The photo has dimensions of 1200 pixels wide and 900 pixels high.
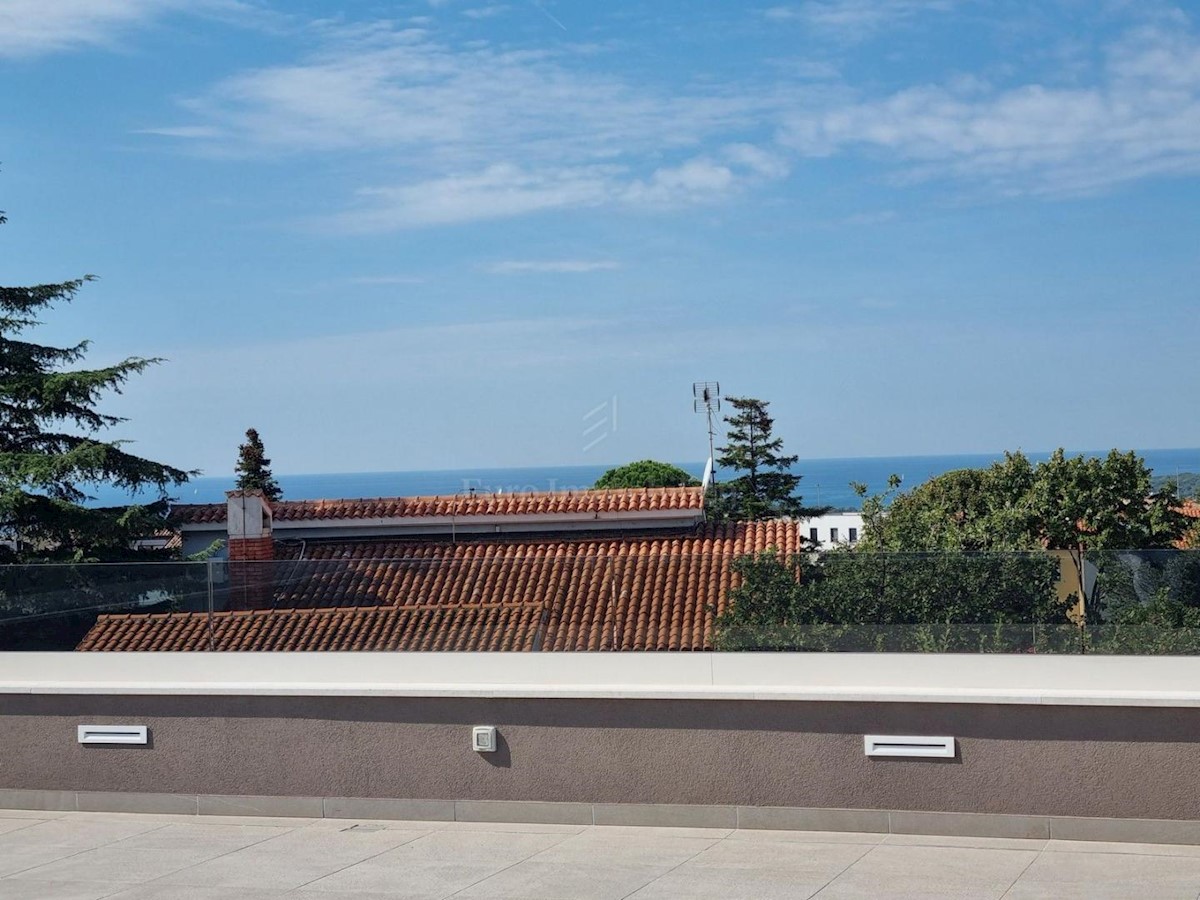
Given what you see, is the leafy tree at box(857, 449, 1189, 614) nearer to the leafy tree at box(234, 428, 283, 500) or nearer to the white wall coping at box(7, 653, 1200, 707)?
the white wall coping at box(7, 653, 1200, 707)

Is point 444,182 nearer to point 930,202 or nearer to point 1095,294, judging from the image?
point 930,202

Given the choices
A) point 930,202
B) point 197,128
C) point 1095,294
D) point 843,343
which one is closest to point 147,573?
point 197,128

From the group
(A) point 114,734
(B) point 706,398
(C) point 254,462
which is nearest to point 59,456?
(A) point 114,734

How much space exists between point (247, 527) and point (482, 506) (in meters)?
7.38

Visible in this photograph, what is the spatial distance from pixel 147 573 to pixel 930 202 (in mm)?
59377

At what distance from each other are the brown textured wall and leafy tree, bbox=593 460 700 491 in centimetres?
4534

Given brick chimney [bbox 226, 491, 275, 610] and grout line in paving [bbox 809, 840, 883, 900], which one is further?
brick chimney [bbox 226, 491, 275, 610]

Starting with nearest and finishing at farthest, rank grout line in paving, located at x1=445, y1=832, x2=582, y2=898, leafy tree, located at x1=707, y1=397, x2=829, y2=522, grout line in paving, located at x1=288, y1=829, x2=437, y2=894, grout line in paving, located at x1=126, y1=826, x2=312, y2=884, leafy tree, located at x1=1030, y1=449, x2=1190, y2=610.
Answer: grout line in paving, located at x1=445, y1=832, x2=582, y2=898
grout line in paving, located at x1=288, y1=829, x2=437, y2=894
grout line in paving, located at x1=126, y1=826, x2=312, y2=884
leafy tree, located at x1=1030, y1=449, x2=1190, y2=610
leafy tree, located at x1=707, y1=397, x2=829, y2=522

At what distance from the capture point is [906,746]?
25.3 ft

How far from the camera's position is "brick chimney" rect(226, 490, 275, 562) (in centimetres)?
1413

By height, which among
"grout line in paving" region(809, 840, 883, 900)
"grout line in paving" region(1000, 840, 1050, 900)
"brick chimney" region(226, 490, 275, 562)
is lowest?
"grout line in paving" region(1000, 840, 1050, 900)

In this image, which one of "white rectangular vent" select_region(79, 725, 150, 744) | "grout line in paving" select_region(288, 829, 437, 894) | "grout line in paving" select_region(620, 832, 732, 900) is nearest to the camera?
"grout line in paving" select_region(620, 832, 732, 900)

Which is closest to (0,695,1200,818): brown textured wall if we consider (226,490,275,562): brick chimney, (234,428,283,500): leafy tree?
(226,490,275,562): brick chimney

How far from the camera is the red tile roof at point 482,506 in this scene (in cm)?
2084
